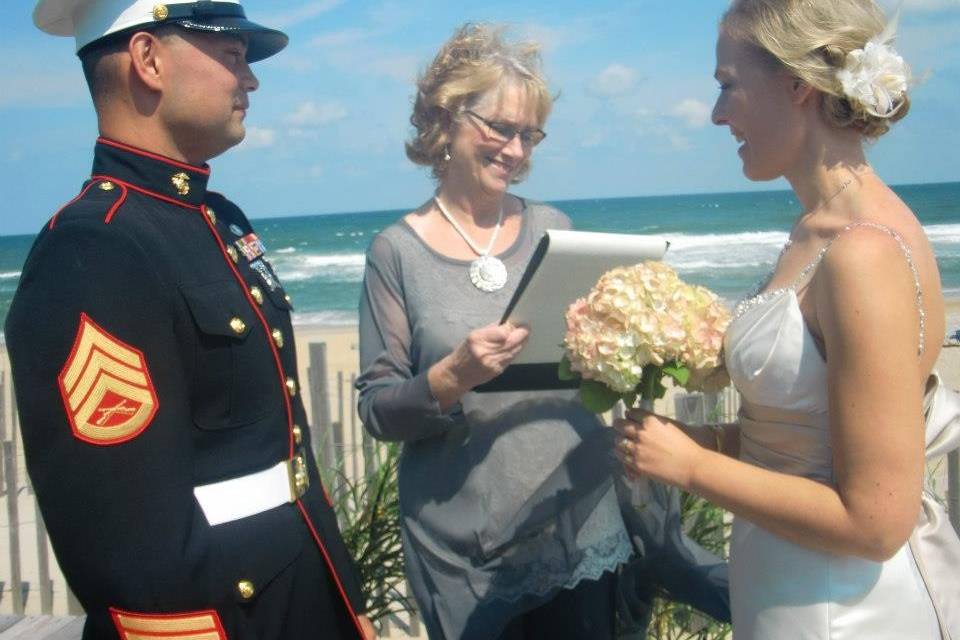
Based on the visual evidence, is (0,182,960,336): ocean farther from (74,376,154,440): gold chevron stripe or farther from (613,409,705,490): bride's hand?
(74,376,154,440): gold chevron stripe

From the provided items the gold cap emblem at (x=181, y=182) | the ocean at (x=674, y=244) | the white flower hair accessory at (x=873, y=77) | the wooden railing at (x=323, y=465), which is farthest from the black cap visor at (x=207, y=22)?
the ocean at (x=674, y=244)

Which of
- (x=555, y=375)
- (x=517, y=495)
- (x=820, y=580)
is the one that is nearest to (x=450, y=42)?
(x=555, y=375)

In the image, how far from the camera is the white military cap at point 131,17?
1.98 m

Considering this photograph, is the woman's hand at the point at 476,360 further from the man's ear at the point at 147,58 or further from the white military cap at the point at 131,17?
the man's ear at the point at 147,58

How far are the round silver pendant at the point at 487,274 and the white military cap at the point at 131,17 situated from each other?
112cm

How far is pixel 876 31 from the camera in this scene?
6.90 ft

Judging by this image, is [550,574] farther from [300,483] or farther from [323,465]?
[323,465]

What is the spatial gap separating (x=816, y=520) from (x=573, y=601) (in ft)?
3.85

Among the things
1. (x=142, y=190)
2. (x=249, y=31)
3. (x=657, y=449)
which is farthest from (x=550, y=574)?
(x=249, y=31)

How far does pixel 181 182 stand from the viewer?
2.11 m

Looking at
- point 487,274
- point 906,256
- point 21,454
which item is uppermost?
point 906,256

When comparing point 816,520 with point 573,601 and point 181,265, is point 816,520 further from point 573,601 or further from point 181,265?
point 181,265

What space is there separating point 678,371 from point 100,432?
4.01 feet

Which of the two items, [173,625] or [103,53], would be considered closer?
[173,625]
